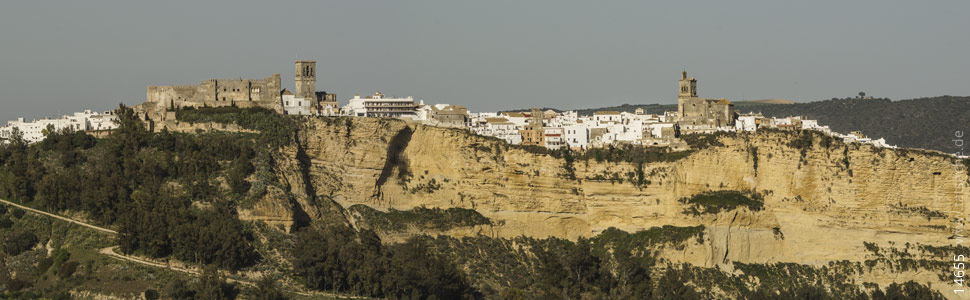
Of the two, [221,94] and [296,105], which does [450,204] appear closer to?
[296,105]

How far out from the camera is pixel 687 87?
260 ft

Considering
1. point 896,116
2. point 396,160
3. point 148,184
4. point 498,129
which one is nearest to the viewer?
point 148,184

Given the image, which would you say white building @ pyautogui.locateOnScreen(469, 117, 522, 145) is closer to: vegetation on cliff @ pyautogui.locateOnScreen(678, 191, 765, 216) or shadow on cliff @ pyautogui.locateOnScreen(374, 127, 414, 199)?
shadow on cliff @ pyautogui.locateOnScreen(374, 127, 414, 199)

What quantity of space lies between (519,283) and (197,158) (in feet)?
52.7

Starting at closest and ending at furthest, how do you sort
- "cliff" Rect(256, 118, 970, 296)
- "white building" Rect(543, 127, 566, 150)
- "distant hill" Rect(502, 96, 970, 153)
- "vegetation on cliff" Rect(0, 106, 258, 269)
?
1. "vegetation on cliff" Rect(0, 106, 258, 269)
2. "cliff" Rect(256, 118, 970, 296)
3. "white building" Rect(543, 127, 566, 150)
4. "distant hill" Rect(502, 96, 970, 153)

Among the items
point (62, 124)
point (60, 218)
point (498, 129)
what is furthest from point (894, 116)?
point (60, 218)

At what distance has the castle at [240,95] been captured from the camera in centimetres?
7200

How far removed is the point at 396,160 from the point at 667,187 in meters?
13.6

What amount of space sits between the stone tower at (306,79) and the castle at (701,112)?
19.8 m

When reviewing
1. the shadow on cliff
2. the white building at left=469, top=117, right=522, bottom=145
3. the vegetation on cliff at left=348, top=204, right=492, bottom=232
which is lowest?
the vegetation on cliff at left=348, top=204, right=492, bottom=232

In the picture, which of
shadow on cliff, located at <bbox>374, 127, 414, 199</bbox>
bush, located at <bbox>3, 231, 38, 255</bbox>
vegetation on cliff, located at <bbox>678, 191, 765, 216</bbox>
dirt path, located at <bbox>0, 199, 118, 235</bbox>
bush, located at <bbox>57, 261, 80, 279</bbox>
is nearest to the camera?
bush, located at <bbox>57, 261, 80, 279</bbox>

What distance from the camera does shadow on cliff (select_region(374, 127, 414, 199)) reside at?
229 feet

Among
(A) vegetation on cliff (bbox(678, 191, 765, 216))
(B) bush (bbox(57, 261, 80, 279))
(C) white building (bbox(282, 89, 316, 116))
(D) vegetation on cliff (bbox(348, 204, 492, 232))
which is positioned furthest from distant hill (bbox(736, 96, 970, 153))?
(B) bush (bbox(57, 261, 80, 279))

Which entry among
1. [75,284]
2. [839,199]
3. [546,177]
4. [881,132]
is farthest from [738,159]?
[881,132]
